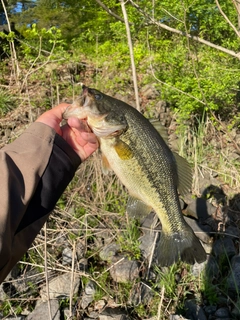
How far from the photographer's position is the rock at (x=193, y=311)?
145 inches

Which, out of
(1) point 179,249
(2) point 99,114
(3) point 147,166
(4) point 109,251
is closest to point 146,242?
(4) point 109,251

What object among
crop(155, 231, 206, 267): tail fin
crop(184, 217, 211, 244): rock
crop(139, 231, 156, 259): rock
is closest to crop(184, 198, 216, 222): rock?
crop(184, 217, 211, 244): rock

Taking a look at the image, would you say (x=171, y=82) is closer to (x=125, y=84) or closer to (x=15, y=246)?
(x=125, y=84)

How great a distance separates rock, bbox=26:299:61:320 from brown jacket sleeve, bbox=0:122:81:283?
212cm

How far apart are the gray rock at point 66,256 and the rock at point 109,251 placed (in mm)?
351

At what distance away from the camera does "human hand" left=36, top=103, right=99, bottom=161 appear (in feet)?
7.24

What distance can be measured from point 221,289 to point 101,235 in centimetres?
147

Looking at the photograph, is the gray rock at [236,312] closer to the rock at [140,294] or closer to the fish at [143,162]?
the rock at [140,294]

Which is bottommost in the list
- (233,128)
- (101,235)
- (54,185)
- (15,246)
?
(101,235)

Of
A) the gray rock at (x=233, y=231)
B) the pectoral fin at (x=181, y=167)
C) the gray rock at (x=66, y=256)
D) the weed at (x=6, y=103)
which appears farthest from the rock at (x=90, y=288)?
the weed at (x=6, y=103)

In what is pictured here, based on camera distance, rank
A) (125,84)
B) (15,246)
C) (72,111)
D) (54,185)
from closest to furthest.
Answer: (15,246), (54,185), (72,111), (125,84)

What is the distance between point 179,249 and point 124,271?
5.91ft

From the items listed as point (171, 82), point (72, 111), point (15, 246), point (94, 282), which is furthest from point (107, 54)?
point (15, 246)

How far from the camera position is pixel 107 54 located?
7527 mm
